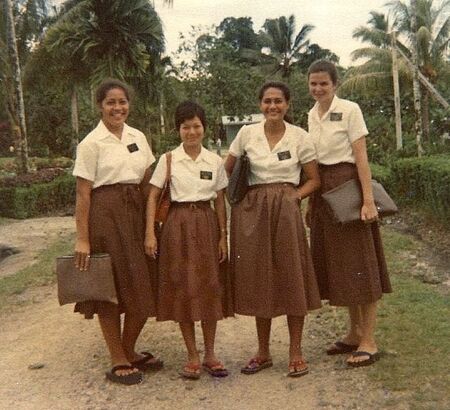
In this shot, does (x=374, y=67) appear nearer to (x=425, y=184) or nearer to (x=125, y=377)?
(x=425, y=184)

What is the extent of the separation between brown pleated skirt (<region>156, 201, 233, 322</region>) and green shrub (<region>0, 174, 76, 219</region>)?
12318mm

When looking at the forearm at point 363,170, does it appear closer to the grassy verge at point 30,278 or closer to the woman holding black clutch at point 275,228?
the woman holding black clutch at point 275,228

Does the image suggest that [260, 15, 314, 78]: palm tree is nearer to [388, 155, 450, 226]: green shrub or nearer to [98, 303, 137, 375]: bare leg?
[388, 155, 450, 226]: green shrub

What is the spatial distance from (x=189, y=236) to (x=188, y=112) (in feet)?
2.44

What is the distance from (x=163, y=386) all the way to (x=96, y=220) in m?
1.09

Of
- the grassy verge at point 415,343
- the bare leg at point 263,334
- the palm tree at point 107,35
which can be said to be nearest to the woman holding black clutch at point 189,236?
the bare leg at point 263,334

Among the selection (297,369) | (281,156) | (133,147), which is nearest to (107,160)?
(133,147)

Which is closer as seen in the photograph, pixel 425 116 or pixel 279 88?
pixel 279 88

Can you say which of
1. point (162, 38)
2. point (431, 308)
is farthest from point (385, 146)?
point (431, 308)

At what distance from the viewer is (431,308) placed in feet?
18.7

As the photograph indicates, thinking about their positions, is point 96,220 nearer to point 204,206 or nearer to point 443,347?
point 204,206

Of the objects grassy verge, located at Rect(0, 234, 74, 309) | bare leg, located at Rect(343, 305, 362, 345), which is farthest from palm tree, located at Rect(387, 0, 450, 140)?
bare leg, located at Rect(343, 305, 362, 345)

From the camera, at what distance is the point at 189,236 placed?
13.1ft

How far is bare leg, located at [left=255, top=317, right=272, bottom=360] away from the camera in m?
4.15
